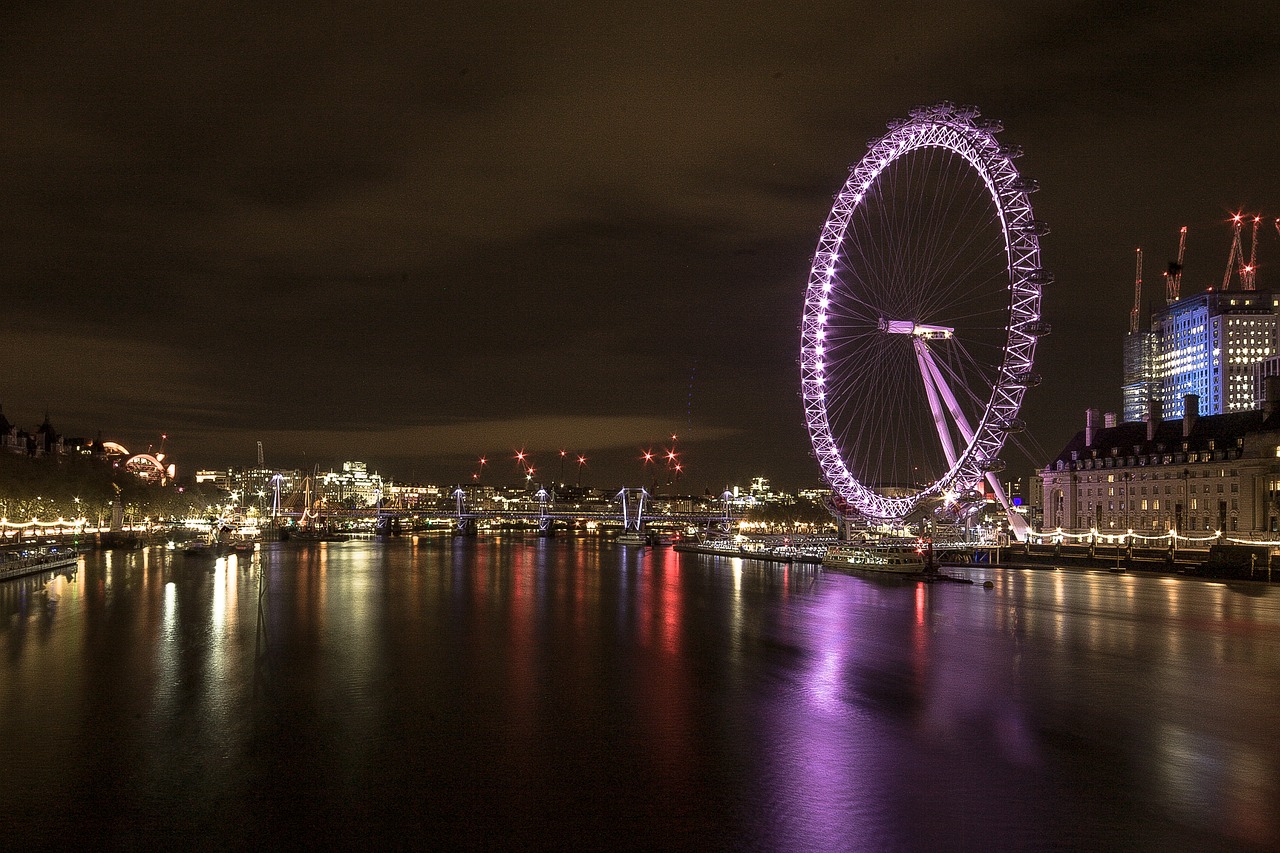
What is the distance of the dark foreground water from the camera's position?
13.9 meters

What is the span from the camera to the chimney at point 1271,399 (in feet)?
264

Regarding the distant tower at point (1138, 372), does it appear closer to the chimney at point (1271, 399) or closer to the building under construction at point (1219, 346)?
the building under construction at point (1219, 346)

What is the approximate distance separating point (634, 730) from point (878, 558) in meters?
59.7

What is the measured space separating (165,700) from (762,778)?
1317cm

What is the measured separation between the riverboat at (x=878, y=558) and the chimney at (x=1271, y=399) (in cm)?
2865

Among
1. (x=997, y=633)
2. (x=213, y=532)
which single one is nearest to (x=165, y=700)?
(x=997, y=633)

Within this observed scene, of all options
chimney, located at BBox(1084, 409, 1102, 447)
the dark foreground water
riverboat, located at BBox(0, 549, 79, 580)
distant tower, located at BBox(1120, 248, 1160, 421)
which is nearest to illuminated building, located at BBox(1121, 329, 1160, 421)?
distant tower, located at BBox(1120, 248, 1160, 421)

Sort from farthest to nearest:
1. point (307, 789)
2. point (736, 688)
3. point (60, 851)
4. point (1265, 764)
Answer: point (736, 688) < point (1265, 764) < point (307, 789) < point (60, 851)

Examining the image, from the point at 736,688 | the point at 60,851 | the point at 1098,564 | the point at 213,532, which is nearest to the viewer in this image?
the point at 60,851

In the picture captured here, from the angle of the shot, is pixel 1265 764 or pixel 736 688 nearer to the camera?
pixel 1265 764

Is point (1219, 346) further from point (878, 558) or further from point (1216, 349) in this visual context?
point (878, 558)

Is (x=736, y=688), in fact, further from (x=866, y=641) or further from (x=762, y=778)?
(x=866, y=641)

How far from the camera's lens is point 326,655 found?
29.2 meters

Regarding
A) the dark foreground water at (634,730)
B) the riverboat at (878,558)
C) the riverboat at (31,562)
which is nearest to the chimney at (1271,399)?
the riverboat at (878,558)
